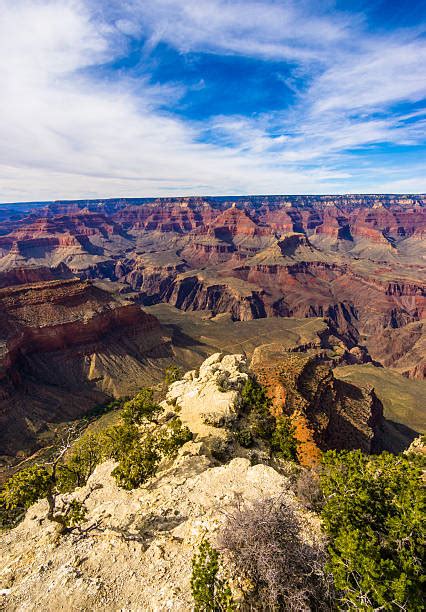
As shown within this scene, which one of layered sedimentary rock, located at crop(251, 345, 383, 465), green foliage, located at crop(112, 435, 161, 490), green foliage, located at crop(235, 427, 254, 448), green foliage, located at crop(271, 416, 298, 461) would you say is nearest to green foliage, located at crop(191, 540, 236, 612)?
green foliage, located at crop(112, 435, 161, 490)

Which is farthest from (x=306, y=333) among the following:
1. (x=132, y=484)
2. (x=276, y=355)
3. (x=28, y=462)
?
(x=132, y=484)

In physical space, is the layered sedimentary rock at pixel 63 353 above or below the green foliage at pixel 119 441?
below

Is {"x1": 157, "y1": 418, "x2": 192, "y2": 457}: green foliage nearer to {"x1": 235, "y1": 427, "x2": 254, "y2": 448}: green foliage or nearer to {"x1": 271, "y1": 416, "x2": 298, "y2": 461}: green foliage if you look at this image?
{"x1": 235, "y1": 427, "x2": 254, "y2": 448}: green foliage

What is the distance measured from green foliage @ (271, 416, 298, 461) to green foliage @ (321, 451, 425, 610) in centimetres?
1735

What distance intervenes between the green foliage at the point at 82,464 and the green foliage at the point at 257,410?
708 inches

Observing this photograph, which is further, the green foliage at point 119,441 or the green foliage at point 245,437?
the green foliage at point 119,441

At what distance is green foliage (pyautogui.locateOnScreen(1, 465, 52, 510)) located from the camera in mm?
22547

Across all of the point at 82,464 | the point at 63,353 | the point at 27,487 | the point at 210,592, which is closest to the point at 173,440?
the point at 27,487

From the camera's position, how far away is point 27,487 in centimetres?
2288

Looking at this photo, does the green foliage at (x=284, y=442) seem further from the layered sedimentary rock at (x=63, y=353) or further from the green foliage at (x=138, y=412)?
the layered sedimentary rock at (x=63, y=353)

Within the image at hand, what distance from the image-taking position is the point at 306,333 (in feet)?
477

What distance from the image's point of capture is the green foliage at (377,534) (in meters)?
12.0

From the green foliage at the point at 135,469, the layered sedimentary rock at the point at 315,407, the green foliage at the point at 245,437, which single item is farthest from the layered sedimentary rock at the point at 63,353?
the layered sedimentary rock at the point at 315,407

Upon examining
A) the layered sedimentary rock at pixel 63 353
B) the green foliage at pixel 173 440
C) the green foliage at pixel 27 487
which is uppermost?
the green foliage at pixel 27 487
